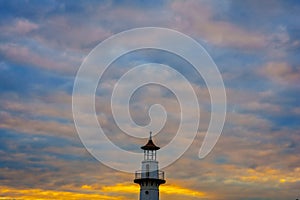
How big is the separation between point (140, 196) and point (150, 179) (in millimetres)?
3002

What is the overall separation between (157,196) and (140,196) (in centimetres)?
255

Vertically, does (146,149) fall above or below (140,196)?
above

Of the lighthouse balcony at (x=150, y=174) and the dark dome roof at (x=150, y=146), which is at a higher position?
the dark dome roof at (x=150, y=146)

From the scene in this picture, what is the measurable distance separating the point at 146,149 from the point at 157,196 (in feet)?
24.0

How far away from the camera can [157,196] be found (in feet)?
302

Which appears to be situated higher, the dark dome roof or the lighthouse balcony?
the dark dome roof

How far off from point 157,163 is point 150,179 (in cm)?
317

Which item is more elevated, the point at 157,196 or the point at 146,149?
the point at 146,149

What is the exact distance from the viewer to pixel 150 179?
300 ft

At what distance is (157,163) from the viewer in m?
93.6

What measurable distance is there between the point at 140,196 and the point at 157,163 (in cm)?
564

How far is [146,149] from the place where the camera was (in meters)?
94.1
